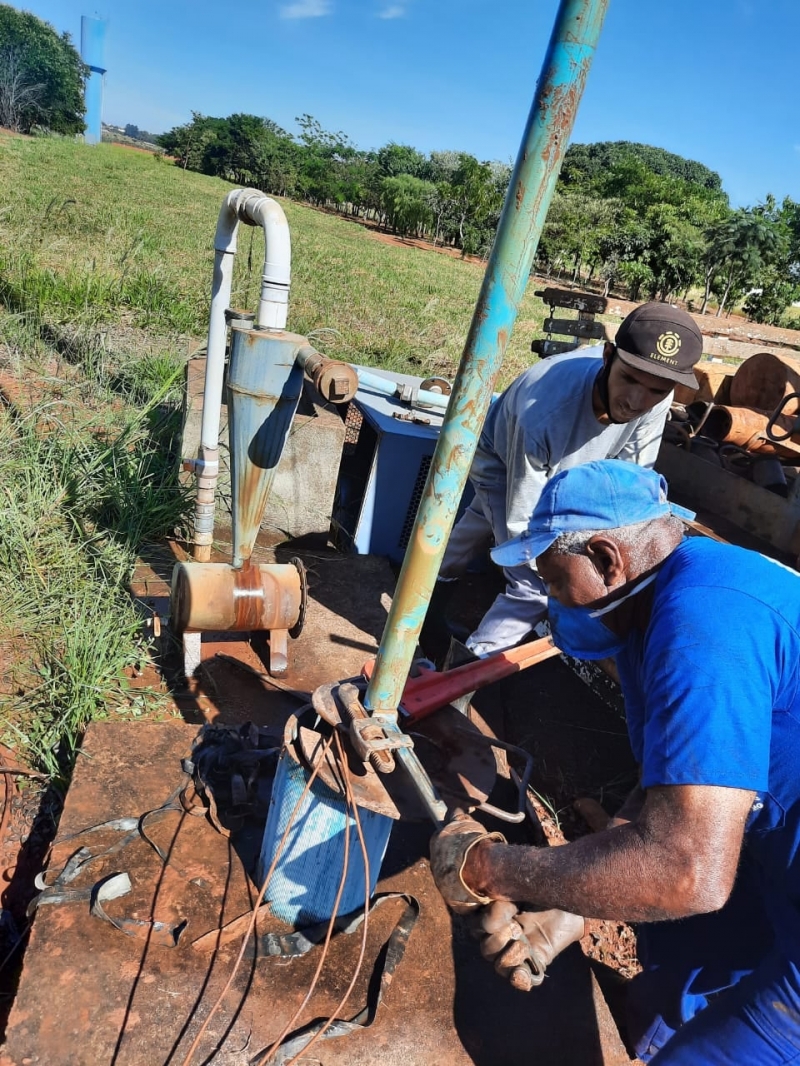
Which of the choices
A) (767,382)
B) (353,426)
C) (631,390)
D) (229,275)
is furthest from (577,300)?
(353,426)

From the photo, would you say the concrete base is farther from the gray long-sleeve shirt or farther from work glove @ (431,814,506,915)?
work glove @ (431,814,506,915)

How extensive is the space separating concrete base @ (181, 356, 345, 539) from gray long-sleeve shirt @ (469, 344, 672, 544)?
112cm

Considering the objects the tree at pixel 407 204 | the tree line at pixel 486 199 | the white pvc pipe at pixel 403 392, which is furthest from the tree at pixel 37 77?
the white pvc pipe at pixel 403 392

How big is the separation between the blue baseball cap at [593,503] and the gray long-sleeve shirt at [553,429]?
118 cm

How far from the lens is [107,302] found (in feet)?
22.2

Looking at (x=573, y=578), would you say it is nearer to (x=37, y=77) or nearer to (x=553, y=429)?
(x=553, y=429)

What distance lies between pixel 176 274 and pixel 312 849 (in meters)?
11.2

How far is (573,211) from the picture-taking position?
3559 centimetres

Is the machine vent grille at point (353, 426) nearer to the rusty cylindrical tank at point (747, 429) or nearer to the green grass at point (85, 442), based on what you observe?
the green grass at point (85, 442)

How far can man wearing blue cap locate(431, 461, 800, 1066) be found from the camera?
1287 millimetres

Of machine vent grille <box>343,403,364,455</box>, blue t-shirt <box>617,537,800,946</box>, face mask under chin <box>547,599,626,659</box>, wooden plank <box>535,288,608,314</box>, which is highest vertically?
wooden plank <box>535,288,608,314</box>

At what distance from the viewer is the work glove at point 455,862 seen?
4.86 feet

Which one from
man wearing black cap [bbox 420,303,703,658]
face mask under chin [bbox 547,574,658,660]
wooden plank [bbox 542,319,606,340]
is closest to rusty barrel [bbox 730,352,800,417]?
wooden plank [bbox 542,319,606,340]

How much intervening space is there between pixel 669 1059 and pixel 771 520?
8.04 feet
